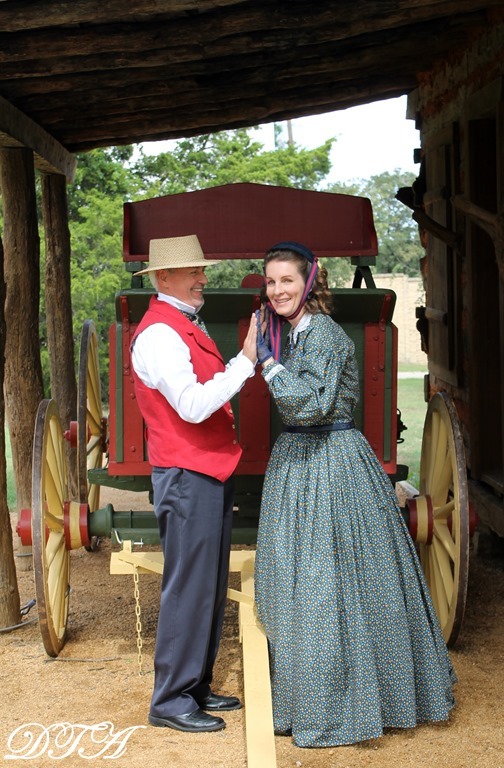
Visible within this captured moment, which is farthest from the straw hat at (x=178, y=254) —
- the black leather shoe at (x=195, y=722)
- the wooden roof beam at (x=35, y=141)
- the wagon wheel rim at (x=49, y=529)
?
the wooden roof beam at (x=35, y=141)

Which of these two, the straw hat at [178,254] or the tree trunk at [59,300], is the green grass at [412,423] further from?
the straw hat at [178,254]

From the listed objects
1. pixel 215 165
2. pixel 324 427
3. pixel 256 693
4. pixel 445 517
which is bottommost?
pixel 256 693

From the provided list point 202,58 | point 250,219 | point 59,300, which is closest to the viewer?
point 202,58

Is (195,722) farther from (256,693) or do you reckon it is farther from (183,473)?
(183,473)

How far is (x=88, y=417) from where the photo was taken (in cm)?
654

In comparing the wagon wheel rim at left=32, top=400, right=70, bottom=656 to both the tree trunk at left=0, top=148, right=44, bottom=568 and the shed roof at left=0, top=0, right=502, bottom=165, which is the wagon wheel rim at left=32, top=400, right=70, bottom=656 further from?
the shed roof at left=0, top=0, right=502, bottom=165

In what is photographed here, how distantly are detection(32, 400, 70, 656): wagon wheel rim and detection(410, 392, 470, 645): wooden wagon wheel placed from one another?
1631 mm

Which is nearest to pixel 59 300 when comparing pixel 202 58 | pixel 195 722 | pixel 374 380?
pixel 202 58

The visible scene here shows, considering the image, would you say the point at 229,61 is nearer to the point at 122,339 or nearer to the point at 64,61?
the point at 64,61

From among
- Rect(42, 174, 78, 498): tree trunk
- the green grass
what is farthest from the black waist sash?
the green grass

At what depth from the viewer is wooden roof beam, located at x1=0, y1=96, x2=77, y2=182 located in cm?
593

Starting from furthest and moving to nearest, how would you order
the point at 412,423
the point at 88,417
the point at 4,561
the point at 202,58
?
1. the point at 412,423
2. the point at 88,417
3. the point at 202,58
4. the point at 4,561

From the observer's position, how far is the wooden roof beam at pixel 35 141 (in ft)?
19.4

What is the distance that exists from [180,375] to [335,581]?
893mm
